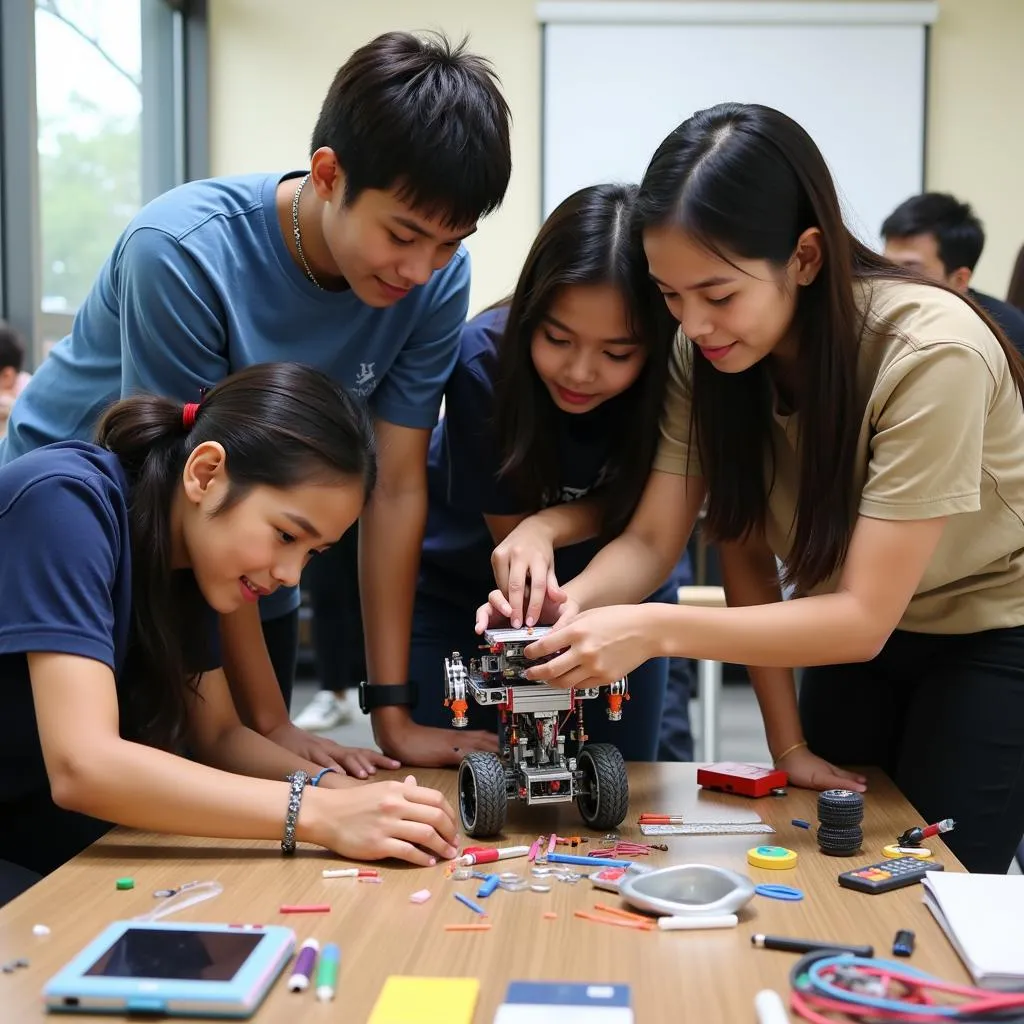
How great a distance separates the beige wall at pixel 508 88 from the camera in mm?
5418

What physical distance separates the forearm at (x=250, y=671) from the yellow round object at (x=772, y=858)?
73 centimetres

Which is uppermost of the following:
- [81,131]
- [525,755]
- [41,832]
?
[81,131]

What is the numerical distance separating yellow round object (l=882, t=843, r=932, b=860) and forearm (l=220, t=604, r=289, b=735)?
0.84 metres

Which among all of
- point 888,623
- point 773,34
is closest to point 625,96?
point 773,34

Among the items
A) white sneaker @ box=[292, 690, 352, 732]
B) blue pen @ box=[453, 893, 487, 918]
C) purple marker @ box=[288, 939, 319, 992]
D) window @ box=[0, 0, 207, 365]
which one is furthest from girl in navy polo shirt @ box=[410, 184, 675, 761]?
white sneaker @ box=[292, 690, 352, 732]

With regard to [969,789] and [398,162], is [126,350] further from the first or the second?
[969,789]

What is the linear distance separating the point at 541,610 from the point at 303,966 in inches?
24.9

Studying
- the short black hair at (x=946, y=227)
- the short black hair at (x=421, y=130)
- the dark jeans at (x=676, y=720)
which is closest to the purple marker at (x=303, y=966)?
the short black hair at (x=421, y=130)

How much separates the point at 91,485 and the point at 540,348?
2.13 ft

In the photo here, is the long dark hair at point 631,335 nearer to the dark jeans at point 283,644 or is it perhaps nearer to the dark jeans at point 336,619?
the dark jeans at point 283,644

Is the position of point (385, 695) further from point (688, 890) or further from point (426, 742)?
point (688, 890)

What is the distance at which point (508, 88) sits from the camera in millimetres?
5504

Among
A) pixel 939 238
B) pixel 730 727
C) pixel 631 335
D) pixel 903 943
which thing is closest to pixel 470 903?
pixel 903 943

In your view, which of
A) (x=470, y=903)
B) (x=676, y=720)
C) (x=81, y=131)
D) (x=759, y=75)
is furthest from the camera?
(x=759, y=75)
